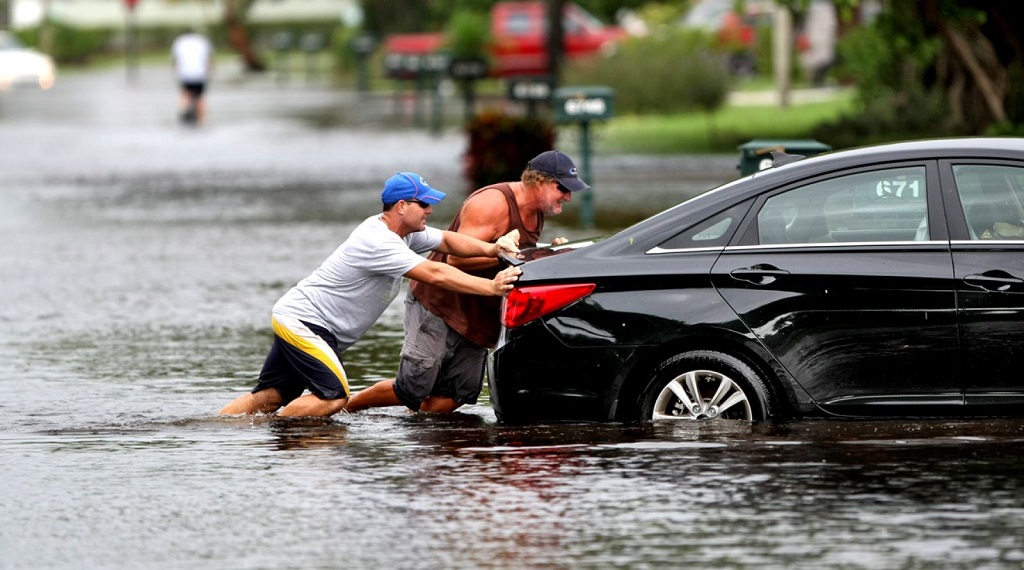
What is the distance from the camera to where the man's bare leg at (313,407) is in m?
9.77

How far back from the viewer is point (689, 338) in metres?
8.70

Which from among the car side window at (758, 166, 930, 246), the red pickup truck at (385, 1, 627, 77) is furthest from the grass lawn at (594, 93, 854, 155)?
the car side window at (758, 166, 930, 246)

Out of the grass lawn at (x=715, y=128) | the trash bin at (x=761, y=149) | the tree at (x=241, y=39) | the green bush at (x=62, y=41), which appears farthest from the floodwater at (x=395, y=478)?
the green bush at (x=62, y=41)

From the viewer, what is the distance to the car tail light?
879cm

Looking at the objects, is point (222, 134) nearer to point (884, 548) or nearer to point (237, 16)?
point (884, 548)

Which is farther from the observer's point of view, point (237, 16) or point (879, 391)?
point (237, 16)

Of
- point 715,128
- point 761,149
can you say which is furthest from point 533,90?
point 761,149

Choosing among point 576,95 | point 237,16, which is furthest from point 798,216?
point 237,16

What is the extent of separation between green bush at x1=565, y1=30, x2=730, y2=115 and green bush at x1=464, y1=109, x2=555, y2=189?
1092 cm

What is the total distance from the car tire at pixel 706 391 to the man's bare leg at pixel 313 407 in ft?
5.58

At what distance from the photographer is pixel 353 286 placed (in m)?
9.76

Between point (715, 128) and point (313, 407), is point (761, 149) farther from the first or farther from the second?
point (715, 128)

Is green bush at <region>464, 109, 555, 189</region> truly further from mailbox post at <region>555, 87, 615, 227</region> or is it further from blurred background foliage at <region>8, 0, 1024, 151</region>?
mailbox post at <region>555, 87, 615, 227</region>

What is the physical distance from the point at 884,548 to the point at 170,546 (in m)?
2.50
